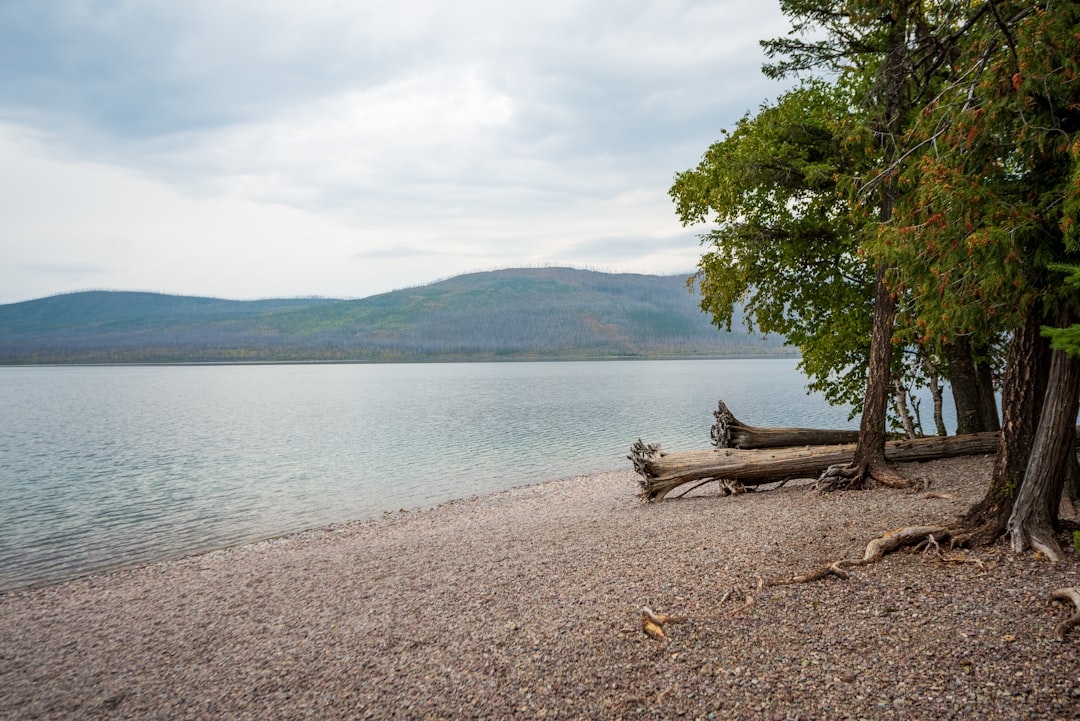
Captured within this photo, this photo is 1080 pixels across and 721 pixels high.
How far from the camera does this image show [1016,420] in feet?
25.4

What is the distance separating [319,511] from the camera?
2036cm

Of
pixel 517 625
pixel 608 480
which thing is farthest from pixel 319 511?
pixel 517 625

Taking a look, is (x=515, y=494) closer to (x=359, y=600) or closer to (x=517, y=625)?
(x=359, y=600)

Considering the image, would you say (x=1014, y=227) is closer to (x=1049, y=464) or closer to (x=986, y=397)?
(x=1049, y=464)

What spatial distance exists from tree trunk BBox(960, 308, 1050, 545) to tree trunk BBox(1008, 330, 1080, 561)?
0.16m

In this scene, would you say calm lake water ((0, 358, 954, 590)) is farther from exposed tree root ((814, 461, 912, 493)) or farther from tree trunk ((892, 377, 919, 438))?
tree trunk ((892, 377, 919, 438))

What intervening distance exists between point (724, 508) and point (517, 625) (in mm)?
7099

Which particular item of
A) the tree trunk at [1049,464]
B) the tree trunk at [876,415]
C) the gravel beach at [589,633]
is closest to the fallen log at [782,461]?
the tree trunk at [876,415]

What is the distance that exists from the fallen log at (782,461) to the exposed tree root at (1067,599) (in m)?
9.23

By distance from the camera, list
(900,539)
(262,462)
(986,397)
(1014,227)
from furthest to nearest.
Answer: (262,462), (986,397), (900,539), (1014,227)

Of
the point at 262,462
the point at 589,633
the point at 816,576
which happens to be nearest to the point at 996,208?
the point at 816,576

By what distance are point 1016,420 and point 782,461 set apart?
785 cm

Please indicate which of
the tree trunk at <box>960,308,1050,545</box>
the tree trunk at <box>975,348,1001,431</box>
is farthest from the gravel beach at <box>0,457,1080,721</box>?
the tree trunk at <box>975,348,1001,431</box>

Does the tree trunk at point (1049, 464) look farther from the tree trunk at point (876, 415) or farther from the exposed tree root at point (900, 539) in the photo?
the tree trunk at point (876, 415)
